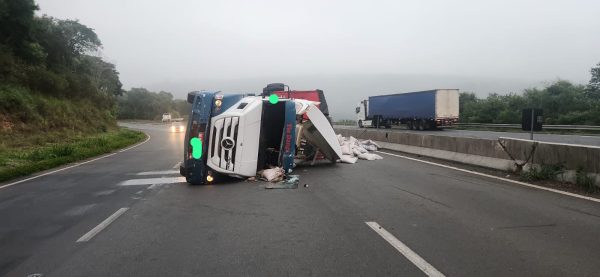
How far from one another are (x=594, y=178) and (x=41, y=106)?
28975 mm

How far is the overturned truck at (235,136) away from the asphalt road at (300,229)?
1.43ft

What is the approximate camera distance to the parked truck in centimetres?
3684

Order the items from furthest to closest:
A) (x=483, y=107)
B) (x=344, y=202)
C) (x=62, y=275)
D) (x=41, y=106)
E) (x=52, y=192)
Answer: (x=483, y=107)
(x=41, y=106)
(x=52, y=192)
(x=344, y=202)
(x=62, y=275)

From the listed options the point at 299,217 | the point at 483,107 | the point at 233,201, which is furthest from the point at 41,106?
the point at 483,107

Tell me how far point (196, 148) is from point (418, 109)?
1249 inches

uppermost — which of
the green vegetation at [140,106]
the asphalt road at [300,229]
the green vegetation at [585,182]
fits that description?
the green vegetation at [140,106]

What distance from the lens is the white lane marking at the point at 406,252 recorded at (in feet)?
14.6

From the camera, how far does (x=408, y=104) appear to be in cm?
4038

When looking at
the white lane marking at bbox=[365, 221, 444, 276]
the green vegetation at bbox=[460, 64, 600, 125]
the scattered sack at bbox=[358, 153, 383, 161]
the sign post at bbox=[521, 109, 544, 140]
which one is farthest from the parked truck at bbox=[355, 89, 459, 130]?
the white lane marking at bbox=[365, 221, 444, 276]

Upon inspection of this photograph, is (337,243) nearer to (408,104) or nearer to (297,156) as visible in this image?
(297,156)

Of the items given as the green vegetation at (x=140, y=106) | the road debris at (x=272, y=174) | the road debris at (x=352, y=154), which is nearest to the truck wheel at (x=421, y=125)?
the road debris at (x=352, y=154)

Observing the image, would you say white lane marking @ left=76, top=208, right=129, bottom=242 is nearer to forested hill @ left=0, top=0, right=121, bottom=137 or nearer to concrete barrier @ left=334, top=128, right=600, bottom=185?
concrete barrier @ left=334, top=128, right=600, bottom=185

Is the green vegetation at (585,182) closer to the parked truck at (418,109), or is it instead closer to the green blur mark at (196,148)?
the green blur mark at (196,148)

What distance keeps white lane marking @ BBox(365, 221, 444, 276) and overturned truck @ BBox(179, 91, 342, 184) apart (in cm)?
432
